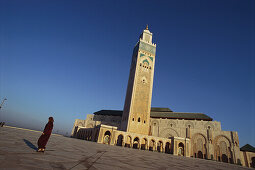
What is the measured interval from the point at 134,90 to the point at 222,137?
21238 mm

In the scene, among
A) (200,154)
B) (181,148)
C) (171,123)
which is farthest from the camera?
(171,123)

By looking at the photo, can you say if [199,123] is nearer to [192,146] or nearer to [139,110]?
[192,146]

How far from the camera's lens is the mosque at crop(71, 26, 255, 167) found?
88.9 ft

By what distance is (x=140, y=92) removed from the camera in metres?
33.2

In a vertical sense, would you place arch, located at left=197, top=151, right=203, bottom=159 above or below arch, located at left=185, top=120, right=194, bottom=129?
below

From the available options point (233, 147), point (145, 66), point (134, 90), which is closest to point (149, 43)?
point (145, 66)

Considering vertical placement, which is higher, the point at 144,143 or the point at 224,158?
the point at 144,143

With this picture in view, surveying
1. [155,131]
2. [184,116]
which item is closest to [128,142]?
[155,131]

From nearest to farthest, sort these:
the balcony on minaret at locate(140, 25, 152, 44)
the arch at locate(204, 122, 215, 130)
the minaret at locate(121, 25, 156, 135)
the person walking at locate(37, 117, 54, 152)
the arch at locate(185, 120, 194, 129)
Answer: the person walking at locate(37, 117, 54, 152)
the minaret at locate(121, 25, 156, 135)
the arch at locate(204, 122, 215, 130)
the arch at locate(185, 120, 194, 129)
the balcony on minaret at locate(140, 25, 152, 44)

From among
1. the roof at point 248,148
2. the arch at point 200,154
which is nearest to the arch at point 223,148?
the arch at point 200,154

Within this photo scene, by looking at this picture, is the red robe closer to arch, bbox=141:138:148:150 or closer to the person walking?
the person walking

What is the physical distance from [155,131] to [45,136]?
34891 millimetres

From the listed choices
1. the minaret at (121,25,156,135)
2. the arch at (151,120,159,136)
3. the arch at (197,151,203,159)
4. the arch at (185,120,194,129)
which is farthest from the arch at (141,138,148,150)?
the arch at (185,120,194,129)

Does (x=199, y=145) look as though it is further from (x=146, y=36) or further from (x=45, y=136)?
(x=45, y=136)
